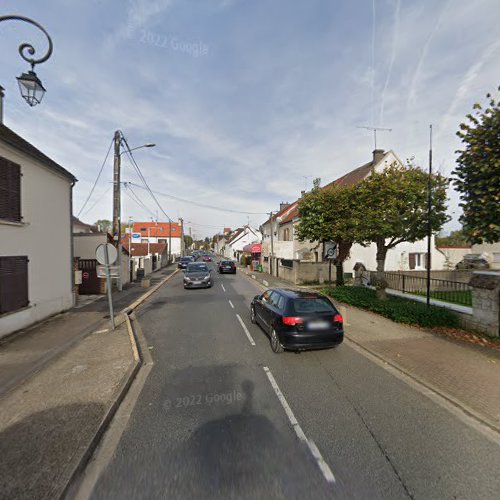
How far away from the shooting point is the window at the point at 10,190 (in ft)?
24.3

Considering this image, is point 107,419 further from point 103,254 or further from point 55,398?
point 103,254

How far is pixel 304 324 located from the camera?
5.96 meters

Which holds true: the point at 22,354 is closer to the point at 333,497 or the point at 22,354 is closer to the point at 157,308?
the point at 157,308

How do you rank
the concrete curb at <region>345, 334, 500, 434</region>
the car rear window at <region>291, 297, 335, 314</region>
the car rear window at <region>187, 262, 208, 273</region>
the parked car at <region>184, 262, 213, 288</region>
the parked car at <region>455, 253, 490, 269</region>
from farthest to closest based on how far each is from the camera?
the parked car at <region>455, 253, 490, 269</region> → the car rear window at <region>187, 262, 208, 273</region> → the parked car at <region>184, 262, 213, 288</region> → the car rear window at <region>291, 297, 335, 314</region> → the concrete curb at <region>345, 334, 500, 434</region>

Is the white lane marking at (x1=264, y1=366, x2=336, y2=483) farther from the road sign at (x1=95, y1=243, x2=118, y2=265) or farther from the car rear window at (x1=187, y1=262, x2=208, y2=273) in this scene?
the car rear window at (x1=187, y1=262, x2=208, y2=273)

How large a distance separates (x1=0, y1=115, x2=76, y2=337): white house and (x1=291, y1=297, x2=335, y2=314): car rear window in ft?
25.8

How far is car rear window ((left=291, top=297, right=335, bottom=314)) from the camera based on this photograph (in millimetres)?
Answer: 6196

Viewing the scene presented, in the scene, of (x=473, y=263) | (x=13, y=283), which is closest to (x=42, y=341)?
(x=13, y=283)

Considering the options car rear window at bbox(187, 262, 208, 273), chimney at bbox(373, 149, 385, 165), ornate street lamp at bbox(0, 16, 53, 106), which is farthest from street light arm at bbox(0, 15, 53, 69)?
chimney at bbox(373, 149, 385, 165)

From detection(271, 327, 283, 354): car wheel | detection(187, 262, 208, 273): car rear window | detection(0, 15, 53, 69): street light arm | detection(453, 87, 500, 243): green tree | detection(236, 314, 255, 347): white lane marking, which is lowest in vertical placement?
detection(236, 314, 255, 347): white lane marking

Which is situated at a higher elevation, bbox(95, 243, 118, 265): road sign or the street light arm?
the street light arm

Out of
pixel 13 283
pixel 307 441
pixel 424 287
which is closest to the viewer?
pixel 307 441

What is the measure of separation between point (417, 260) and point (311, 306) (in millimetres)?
19193

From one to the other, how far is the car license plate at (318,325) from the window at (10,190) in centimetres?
879
